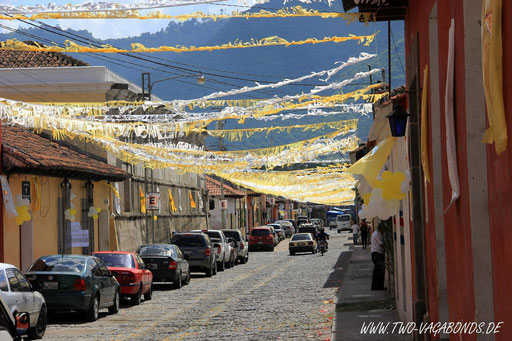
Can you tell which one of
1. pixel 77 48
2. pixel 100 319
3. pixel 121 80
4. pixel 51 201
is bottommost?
pixel 100 319

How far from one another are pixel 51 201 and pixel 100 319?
11.6 meters

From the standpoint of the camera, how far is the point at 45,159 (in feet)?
90.8

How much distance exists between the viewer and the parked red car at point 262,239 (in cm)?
6016

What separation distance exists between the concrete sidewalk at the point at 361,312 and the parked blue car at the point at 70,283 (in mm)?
5444

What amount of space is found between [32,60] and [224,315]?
87.4 feet

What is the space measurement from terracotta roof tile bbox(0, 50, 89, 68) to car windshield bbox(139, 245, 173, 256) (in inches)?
639

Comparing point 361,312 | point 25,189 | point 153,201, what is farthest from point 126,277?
point 153,201

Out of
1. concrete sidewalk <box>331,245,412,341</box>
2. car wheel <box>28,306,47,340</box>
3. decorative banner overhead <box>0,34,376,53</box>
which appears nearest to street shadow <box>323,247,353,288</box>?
concrete sidewalk <box>331,245,412,341</box>

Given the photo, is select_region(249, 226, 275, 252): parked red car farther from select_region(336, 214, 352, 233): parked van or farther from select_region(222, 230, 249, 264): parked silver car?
select_region(336, 214, 352, 233): parked van

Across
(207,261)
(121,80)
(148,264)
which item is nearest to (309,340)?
(148,264)

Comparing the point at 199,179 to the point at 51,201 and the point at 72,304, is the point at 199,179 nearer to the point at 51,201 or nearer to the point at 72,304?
the point at 51,201

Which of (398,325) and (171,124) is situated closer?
(398,325)

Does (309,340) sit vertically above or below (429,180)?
below

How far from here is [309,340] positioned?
14156mm
